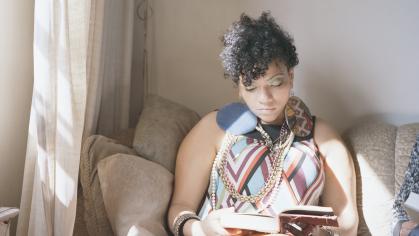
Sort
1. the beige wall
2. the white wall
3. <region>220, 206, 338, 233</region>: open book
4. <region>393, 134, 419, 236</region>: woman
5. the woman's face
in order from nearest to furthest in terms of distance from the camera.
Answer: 1. <region>220, 206, 338, 233</region>: open book
2. the beige wall
3. the woman's face
4. <region>393, 134, 419, 236</region>: woman
5. the white wall

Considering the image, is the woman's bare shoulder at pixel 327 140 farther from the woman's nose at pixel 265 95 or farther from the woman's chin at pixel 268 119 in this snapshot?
the woman's nose at pixel 265 95

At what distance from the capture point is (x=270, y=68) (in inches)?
60.9

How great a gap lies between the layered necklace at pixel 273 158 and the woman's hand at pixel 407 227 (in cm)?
43

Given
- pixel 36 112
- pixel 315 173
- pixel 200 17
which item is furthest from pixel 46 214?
pixel 200 17

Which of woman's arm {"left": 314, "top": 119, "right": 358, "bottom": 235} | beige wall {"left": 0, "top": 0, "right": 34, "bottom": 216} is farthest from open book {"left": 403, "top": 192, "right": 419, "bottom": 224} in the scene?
beige wall {"left": 0, "top": 0, "right": 34, "bottom": 216}

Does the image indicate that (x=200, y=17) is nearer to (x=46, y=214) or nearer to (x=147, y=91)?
(x=147, y=91)

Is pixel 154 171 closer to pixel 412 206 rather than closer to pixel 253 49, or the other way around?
pixel 253 49

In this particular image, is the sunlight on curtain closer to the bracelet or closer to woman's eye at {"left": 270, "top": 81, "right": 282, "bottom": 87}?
the bracelet

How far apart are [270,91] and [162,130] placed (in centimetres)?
45

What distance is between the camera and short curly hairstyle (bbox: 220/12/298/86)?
60.4 inches

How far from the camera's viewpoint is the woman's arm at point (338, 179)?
5.38 feet

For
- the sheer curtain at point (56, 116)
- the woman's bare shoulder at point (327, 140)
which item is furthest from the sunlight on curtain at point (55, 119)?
the woman's bare shoulder at point (327, 140)

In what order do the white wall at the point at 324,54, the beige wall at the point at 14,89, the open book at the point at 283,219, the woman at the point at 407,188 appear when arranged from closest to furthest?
the open book at the point at 283,219 < the beige wall at the point at 14,89 < the woman at the point at 407,188 < the white wall at the point at 324,54

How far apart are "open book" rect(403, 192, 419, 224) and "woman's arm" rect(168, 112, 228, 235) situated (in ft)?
2.19
